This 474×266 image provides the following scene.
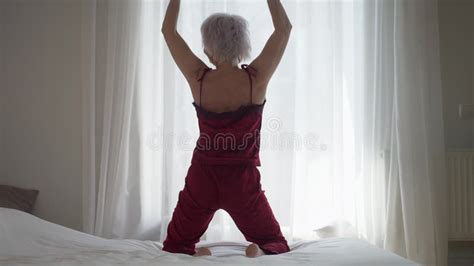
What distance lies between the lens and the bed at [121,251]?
1263 mm

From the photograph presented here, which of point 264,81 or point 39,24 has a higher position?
point 39,24

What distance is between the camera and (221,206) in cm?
158

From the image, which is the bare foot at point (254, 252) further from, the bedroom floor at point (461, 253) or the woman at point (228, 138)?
the bedroom floor at point (461, 253)

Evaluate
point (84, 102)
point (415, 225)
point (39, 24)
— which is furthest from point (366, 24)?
point (39, 24)

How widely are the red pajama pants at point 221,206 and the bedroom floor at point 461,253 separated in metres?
1.50

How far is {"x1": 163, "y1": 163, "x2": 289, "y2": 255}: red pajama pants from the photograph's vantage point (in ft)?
5.11

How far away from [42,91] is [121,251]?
1.60 meters

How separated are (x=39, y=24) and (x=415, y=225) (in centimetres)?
242

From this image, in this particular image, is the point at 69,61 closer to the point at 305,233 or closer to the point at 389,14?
the point at 305,233

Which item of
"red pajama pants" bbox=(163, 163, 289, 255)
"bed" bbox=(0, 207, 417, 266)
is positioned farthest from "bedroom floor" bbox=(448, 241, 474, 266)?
"red pajama pants" bbox=(163, 163, 289, 255)

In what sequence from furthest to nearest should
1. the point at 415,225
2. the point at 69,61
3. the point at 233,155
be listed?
the point at 69,61, the point at 415,225, the point at 233,155

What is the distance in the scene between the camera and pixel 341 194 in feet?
8.10

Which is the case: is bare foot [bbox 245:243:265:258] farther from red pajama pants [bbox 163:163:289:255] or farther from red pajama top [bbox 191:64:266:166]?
red pajama top [bbox 191:64:266:166]

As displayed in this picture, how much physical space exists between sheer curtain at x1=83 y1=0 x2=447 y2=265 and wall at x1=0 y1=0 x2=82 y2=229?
21 cm
